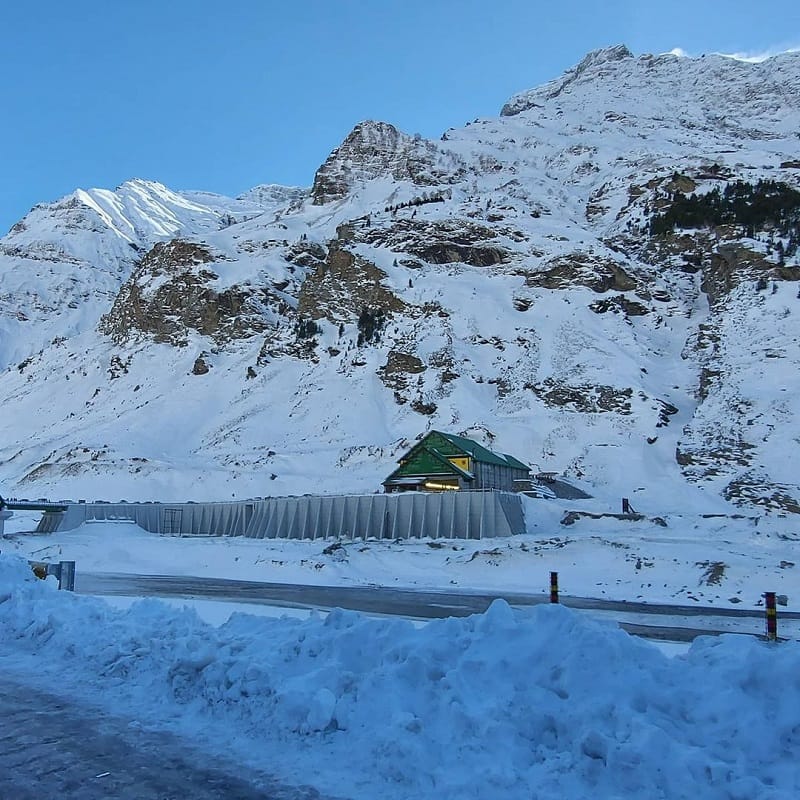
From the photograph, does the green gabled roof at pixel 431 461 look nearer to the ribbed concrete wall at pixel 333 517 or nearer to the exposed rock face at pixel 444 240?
the ribbed concrete wall at pixel 333 517

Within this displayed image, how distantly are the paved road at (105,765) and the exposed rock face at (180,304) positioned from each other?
7981 cm

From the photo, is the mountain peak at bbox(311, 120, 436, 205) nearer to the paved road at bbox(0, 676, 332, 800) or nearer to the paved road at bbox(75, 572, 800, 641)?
the paved road at bbox(75, 572, 800, 641)

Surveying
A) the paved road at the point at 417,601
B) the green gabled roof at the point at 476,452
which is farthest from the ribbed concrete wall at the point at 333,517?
the paved road at the point at 417,601

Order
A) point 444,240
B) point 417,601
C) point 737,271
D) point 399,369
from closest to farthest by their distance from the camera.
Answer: point 417,601, point 737,271, point 399,369, point 444,240

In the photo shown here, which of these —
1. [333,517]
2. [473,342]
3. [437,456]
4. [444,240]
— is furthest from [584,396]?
[444,240]

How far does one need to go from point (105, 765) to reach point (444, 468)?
106 ft

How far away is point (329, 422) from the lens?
191 feet

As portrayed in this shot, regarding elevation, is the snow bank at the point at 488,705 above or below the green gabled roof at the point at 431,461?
below

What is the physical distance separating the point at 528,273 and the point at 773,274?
23.9m

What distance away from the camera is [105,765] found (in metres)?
5.59

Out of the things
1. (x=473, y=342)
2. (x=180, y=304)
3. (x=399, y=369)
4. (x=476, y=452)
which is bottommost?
(x=476, y=452)

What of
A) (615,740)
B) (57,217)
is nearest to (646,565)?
(615,740)

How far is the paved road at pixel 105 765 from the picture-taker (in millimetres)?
5023

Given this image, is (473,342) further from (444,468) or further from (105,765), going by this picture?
(105,765)
